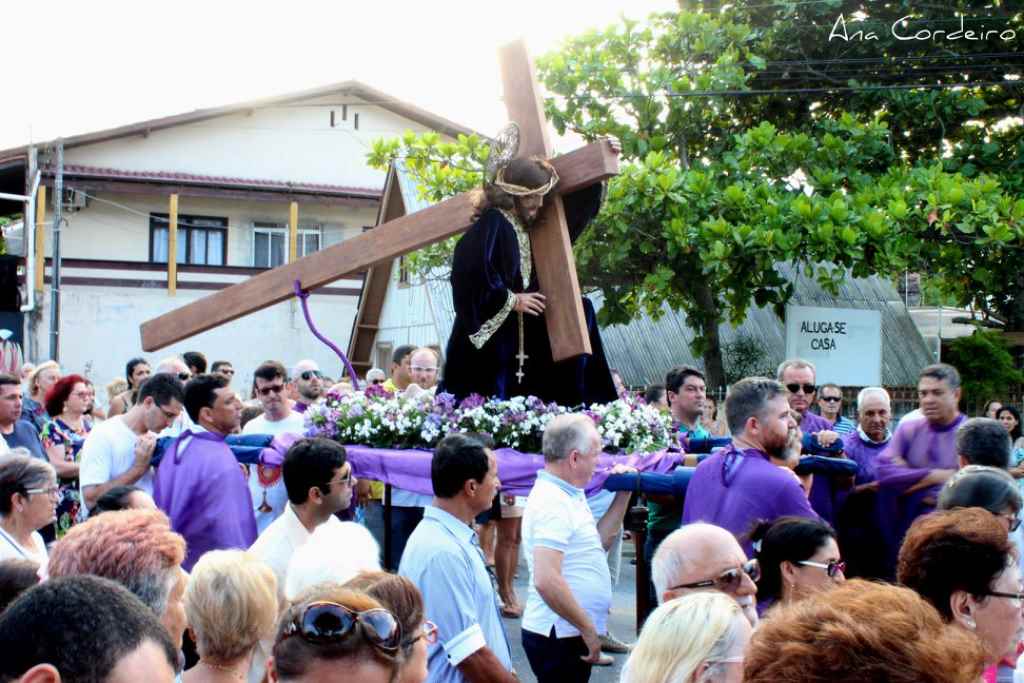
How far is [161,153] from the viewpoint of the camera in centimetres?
2919

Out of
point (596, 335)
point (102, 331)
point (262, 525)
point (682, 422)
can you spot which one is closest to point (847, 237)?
point (682, 422)

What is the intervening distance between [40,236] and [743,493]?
25.1 meters

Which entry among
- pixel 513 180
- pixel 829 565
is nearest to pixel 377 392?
pixel 513 180

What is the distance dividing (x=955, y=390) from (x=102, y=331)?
80.8 feet

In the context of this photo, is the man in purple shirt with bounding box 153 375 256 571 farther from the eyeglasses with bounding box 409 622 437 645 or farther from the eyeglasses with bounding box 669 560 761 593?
the eyeglasses with bounding box 669 560 761 593

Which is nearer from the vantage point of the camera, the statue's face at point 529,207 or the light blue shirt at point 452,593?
the light blue shirt at point 452,593

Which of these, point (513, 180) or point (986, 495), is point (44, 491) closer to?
point (513, 180)

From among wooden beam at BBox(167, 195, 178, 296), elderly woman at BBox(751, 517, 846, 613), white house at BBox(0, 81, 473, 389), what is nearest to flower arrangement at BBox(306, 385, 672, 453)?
elderly woman at BBox(751, 517, 846, 613)

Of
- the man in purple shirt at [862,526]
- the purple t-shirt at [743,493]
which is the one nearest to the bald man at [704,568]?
the purple t-shirt at [743,493]

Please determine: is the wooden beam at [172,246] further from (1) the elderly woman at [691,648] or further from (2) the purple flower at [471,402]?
(1) the elderly woman at [691,648]

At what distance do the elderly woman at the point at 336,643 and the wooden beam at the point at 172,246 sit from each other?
25.7m

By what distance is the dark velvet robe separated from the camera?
730 cm

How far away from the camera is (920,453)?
21.8 ft

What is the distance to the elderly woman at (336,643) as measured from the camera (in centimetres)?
266
